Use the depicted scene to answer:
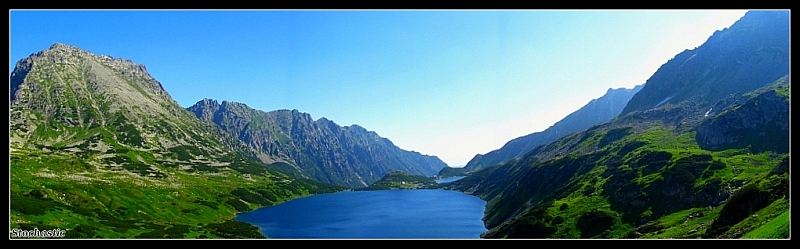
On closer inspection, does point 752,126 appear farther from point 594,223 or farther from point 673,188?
point 594,223

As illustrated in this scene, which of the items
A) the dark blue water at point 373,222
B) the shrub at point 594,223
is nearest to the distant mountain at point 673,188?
the shrub at point 594,223

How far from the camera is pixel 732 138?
463ft

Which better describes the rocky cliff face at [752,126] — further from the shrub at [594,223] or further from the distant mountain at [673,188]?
the shrub at [594,223]

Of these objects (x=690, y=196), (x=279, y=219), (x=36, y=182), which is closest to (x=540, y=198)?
(x=690, y=196)

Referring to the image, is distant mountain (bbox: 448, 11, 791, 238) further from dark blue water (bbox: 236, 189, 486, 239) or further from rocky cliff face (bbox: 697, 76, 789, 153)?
dark blue water (bbox: 236, 189, 486, 239)

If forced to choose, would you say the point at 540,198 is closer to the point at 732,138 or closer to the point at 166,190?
the point at 732,138

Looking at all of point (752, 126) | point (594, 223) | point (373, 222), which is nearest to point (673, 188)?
point (594, 223)

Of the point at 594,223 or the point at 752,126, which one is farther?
the point at 752,126

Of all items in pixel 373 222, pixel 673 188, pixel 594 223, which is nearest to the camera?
pixel 594 223

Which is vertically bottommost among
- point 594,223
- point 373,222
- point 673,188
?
point 373,222

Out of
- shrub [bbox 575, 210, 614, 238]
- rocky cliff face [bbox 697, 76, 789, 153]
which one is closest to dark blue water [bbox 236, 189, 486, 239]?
shrub [bbox 575, 210, 614, 238]
